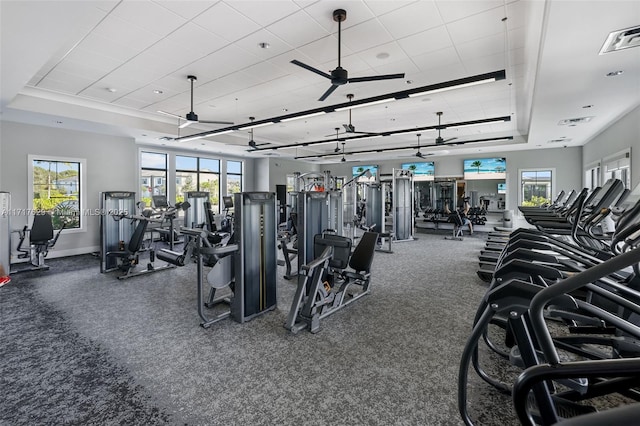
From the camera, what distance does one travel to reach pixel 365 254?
4035 mm

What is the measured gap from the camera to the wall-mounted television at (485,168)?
11.1m

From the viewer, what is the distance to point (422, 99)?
629cm

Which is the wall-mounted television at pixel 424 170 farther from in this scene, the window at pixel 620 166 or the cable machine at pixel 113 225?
the cable machine at pixel 113 225

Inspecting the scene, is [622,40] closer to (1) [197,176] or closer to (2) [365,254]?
(2) [365,254]

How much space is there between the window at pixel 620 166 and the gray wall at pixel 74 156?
11.1 m

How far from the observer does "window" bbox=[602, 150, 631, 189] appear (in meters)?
5.41

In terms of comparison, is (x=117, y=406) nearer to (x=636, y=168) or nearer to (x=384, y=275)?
(x=384, y=275)

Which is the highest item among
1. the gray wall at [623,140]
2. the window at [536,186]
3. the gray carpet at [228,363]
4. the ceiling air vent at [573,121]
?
the ceiling air vent at [573,121]

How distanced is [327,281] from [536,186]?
10269 millimetres

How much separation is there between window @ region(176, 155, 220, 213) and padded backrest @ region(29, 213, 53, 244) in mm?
4107

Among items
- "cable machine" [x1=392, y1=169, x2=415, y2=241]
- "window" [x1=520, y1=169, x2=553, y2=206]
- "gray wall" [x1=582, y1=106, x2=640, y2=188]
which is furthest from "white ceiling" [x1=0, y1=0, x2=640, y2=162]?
"window" [x1=520, y1=169, x2=553, y2=206]

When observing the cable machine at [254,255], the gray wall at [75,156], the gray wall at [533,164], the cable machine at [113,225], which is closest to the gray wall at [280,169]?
the gray wall at [75,156]

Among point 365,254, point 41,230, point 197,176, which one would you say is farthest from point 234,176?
point 365,254

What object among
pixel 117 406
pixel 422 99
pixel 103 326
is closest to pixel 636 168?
pixel 422 99
